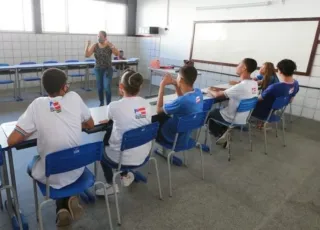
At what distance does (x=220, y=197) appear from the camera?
2.39 m

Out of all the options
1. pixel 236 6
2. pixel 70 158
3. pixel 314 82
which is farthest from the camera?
pixel 236 6

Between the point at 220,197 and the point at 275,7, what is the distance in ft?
14.0

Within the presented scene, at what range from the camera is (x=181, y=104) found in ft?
7.58

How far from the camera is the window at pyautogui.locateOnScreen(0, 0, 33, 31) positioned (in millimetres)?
5664

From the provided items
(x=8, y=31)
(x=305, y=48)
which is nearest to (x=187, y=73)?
(x=305, y=48)

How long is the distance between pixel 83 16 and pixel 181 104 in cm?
576

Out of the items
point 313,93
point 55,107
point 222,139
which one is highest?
point 55,107

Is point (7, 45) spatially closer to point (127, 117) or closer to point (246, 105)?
point (127, 117)

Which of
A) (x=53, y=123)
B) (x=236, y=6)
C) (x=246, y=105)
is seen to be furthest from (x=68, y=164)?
(x=236, y=6)

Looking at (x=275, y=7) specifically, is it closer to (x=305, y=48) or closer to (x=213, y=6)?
(x=305, y=48)

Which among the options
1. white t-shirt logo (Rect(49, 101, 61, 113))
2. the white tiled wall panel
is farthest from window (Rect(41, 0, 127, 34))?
white t-shirt logo (Rect(49, 101, 61, 113))

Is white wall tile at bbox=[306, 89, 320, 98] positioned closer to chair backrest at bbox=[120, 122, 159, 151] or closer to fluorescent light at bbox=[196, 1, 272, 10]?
fluorescent light at bbox=[196, 1, 272, 10]

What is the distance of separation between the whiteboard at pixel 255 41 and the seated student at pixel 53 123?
462 cm

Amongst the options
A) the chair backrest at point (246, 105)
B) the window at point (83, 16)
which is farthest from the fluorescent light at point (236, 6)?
the chair backrest at point (246, 105)
